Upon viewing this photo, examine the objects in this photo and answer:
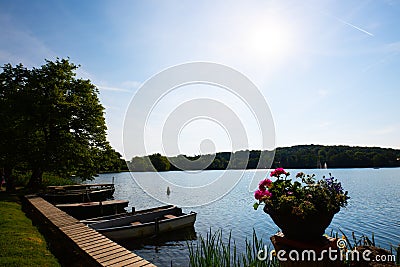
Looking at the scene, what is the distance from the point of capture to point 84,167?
22656mm

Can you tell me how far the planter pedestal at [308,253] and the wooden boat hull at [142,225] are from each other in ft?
30.6

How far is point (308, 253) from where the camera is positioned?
3.42 m

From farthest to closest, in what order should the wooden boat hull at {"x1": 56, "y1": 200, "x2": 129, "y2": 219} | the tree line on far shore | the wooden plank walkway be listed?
the tree line on far shore, the wooden boat hull at {"x1": 56, "y1": 200, "x2": 129, "y2": 219}, the wooden plank walkway

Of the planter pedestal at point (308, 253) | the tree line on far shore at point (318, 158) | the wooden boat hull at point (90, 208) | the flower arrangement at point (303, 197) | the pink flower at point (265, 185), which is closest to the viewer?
the planter pedestal at point (308, 253)

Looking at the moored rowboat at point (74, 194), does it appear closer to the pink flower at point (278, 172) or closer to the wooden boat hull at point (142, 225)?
the wooden boat hull at point (142, 225)

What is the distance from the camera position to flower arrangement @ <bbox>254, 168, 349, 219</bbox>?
3.51m

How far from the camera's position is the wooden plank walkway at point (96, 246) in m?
5.89

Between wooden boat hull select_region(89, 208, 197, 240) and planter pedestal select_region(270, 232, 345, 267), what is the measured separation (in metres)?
9.33

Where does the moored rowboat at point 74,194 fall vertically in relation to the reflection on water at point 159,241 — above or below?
above

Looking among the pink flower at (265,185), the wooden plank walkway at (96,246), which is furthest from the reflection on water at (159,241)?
the pink flower at (265,185)

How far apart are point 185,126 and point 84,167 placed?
12.7 metres

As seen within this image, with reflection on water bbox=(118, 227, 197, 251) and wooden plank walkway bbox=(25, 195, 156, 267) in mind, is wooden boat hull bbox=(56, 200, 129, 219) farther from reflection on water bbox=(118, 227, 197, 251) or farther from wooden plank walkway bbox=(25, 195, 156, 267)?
wooden plank walkway bbox=(25, 195, 156, 267)

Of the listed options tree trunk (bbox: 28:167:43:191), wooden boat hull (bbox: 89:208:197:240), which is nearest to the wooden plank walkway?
wooden boat hull (bbox: 89:208:197:240)

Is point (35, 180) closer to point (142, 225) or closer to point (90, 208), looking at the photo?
point (90, 208)
